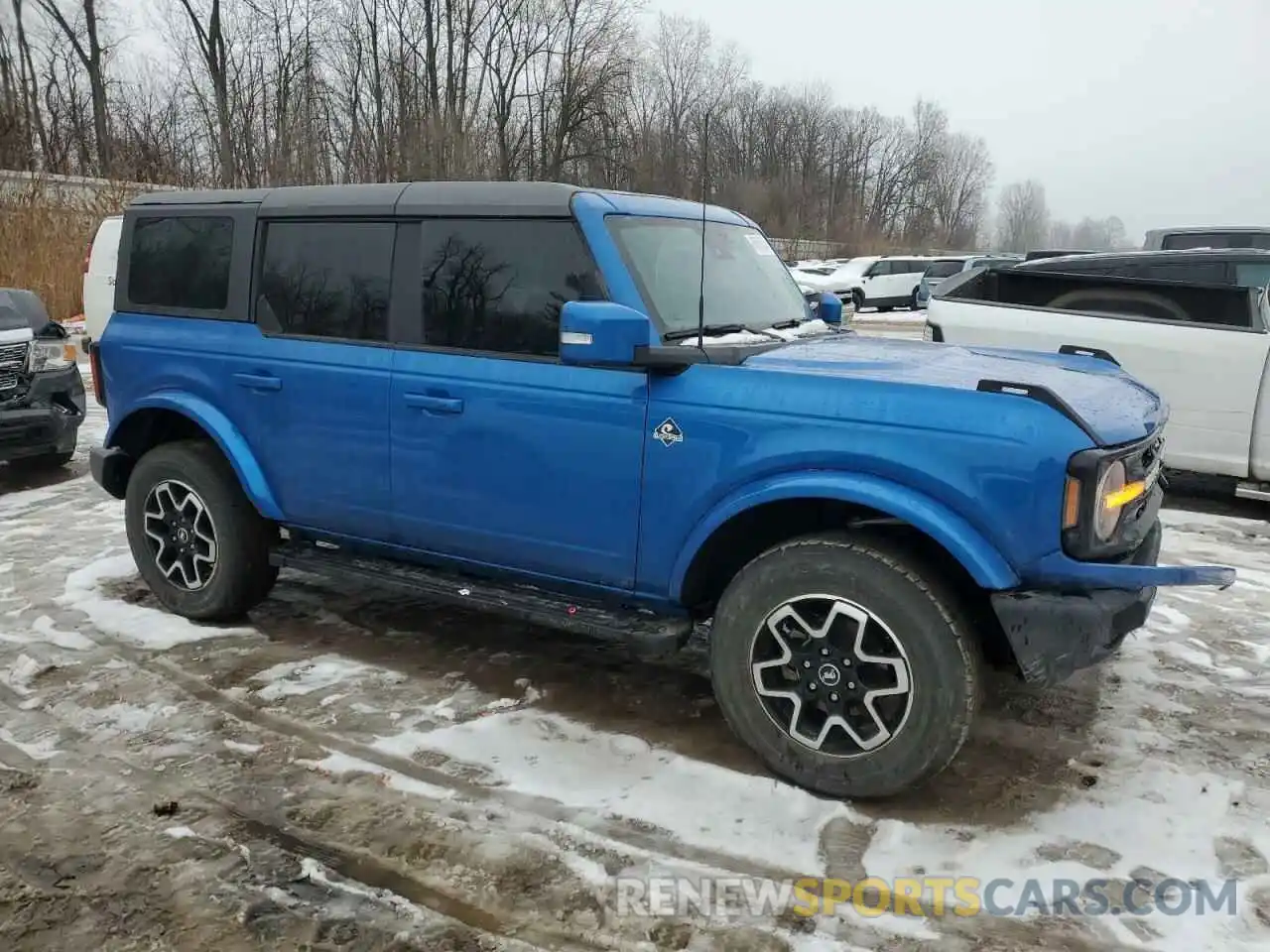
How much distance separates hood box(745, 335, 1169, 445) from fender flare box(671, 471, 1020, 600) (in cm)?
36

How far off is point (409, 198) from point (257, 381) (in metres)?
1.12

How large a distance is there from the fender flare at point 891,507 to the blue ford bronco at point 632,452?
0.03 feet

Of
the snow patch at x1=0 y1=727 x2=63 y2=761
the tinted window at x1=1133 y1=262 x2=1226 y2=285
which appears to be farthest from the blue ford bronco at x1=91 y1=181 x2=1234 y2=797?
the tinted window at x1=1133 y1=262 x2=1226 y2=285

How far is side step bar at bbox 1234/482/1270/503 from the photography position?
6891 millimetres

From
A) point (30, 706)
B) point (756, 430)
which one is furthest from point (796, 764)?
point (30, 706)

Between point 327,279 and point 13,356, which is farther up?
point 327,279

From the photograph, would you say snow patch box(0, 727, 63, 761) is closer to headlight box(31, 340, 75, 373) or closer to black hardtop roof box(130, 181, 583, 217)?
black hardtop roof box(130, 181, 583, 217)

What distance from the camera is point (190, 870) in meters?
2.85

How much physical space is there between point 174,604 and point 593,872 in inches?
120

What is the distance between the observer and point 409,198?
13.7ft

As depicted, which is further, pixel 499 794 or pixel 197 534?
pixel 197 534

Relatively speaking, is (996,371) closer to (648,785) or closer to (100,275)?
(648,785)

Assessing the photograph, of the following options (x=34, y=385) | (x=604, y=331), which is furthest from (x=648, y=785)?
(x=34, y=385)

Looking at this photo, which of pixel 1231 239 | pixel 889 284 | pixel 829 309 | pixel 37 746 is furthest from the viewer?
pixel 889 284
